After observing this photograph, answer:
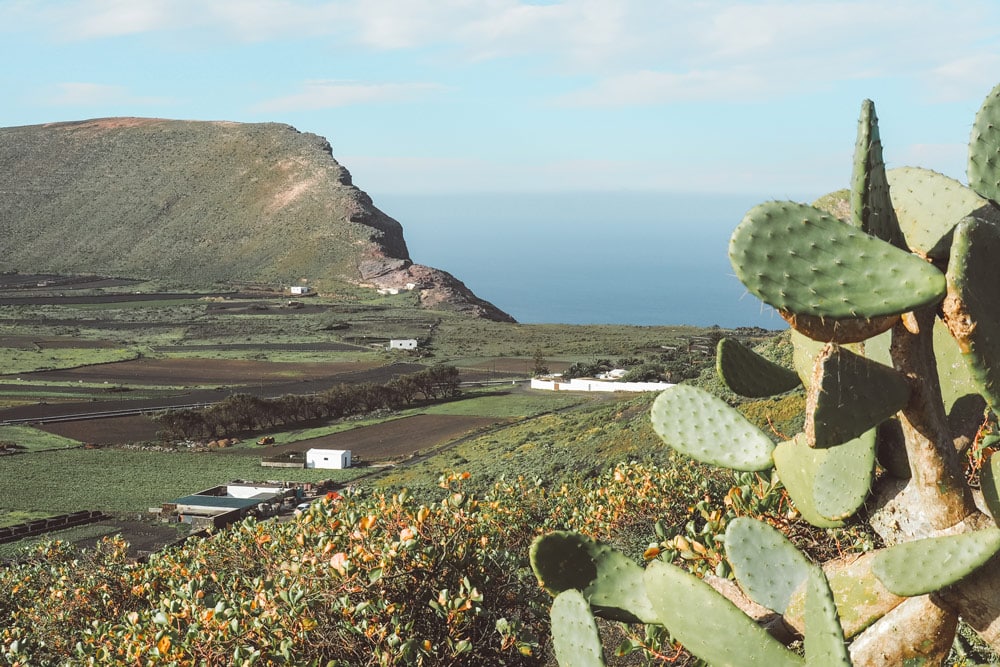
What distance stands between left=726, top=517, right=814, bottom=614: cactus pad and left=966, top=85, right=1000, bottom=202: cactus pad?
1.30 m

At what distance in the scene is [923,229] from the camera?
2.99 m

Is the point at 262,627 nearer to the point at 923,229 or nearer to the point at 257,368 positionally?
the point at 923,229

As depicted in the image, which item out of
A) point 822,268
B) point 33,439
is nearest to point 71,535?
point 33,439

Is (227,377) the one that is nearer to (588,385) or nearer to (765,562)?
(588,385)

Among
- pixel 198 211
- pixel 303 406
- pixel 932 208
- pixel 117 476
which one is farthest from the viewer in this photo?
pixel 198 211

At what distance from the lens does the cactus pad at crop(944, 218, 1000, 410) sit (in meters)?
2.54

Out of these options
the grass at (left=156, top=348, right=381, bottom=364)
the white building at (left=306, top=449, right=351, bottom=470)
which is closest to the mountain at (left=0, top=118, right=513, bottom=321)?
the grass at (left=156, top=348, right=381, bottom=364)

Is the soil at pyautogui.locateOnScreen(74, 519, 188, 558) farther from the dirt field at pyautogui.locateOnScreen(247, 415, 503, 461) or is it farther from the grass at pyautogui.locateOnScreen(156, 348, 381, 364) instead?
the grass at pyautogui.locateOnScreen(156, 348, 381, 364)

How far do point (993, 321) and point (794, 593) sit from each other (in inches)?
48.7

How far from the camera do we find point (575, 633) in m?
3.50

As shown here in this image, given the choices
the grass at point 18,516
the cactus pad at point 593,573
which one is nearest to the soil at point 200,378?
the grass at point 18,516

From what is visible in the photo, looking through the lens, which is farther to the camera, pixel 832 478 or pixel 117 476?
pixel 117 476

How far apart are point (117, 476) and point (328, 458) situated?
303 inches

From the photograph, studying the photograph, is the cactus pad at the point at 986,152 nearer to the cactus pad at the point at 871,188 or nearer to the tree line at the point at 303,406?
the cactus pad at the point at 871,188
